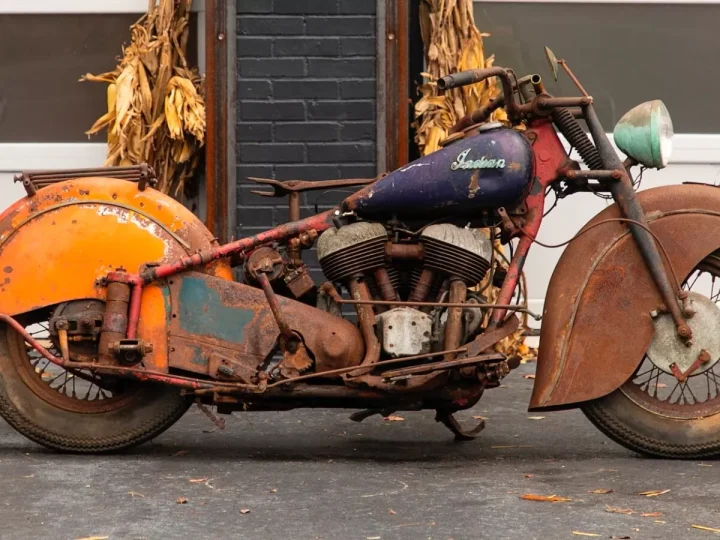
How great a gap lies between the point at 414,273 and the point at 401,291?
120 mm

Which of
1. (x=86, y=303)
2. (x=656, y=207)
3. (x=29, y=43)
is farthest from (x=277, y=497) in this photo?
(x=29, y=43)

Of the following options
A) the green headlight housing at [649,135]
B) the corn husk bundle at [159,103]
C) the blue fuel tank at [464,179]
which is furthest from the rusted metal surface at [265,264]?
the corn husk bundle at [159,103]

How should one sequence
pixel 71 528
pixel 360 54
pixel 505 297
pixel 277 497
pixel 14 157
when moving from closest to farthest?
pixel 71 528 < pixel 277 497 < pixel 505 297 < pixel 360 54 < pixel 14 157

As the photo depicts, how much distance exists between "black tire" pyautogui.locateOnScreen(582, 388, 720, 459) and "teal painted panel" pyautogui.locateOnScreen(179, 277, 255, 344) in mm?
1398

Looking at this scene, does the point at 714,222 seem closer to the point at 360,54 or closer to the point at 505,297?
the point at 505,297

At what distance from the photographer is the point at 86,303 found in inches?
218

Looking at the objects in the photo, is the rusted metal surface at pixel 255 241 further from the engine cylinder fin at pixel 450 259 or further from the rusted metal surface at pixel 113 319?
the engine cylinder fin at pixel 450 259

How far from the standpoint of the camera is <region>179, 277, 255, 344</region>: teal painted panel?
18.1ft

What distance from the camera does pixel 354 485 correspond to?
5129 mm

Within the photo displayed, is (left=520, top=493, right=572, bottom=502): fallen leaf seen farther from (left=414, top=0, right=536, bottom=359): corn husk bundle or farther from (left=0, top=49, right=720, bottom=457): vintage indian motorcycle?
(left=414, top=0, right=536, bottom=359): corn husk bundle

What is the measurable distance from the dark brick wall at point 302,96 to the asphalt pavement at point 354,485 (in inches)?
69.3

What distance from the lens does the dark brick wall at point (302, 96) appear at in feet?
25.5

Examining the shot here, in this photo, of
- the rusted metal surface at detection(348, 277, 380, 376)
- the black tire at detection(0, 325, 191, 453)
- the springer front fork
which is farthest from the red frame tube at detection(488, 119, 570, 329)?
the black tire at detection(0, 325, 191, 453)

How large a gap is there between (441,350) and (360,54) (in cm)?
275
